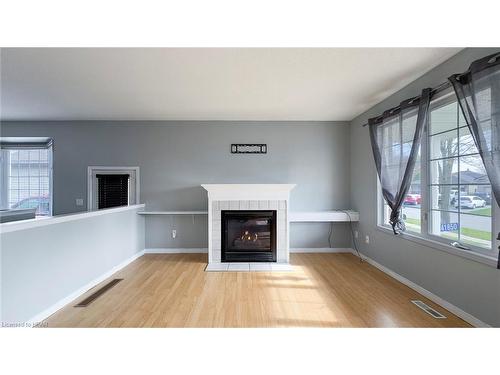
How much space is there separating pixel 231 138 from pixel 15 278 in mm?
3413

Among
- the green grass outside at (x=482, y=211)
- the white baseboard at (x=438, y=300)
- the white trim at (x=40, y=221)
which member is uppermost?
the green grass outside at (x=482, y=211)

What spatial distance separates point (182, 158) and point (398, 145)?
3.49 m

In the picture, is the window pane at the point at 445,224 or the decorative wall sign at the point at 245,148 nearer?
the window pane at the point at 445,224

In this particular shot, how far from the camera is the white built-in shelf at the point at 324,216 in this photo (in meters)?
4.13

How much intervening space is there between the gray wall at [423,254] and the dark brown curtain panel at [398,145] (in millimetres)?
187

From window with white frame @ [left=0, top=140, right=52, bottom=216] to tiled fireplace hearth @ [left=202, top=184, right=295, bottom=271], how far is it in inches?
136

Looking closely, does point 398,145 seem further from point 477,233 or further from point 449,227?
point 477,233

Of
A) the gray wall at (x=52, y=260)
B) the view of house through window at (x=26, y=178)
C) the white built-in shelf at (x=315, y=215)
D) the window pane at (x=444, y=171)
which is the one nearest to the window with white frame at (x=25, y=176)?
the view of house through window at (x=26, y=178)

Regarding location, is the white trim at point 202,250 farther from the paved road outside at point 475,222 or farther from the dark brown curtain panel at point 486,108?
the dark brown curtain panel at point 486,108

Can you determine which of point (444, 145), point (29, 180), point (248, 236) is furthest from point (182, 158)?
point (444, 145)

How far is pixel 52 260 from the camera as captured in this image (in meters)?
2.35

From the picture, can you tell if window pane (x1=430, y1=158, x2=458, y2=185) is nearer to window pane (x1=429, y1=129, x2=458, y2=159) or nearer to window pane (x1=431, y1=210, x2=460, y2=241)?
window pane (x1=429, y1=129, x2=458, y2=159)
